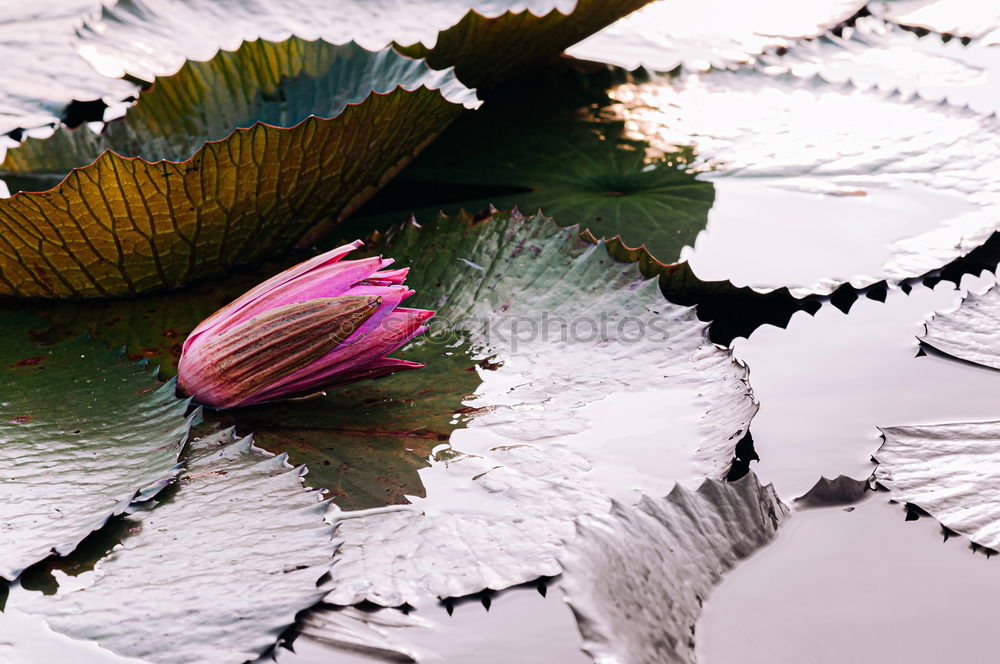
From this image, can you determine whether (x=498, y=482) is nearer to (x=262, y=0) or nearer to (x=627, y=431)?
(x=627, y=431)

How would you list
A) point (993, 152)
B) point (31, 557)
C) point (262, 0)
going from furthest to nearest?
point (262, 0) < point (993, 152) < point (31, 557)

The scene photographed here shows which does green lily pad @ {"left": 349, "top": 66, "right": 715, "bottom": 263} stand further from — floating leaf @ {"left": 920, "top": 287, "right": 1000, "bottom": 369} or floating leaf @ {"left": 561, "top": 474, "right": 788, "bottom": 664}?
floating leaf @ {"left": 561, "top": 474, "right": 788, "bottom": 664}

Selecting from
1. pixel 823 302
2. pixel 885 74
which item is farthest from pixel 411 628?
pixel 885 74

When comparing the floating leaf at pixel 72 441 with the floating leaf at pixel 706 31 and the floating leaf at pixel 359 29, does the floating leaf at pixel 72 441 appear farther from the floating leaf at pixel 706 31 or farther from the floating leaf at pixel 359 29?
the floating leaf at pixel 706 31

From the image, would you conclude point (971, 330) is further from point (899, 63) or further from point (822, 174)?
point (899, 63)

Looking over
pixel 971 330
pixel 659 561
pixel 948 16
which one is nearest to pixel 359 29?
pixel 971 330

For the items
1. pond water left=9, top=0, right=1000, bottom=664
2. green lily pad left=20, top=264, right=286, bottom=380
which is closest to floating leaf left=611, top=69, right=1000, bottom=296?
pond water left=9, top=0, right=1000, bottom=664
